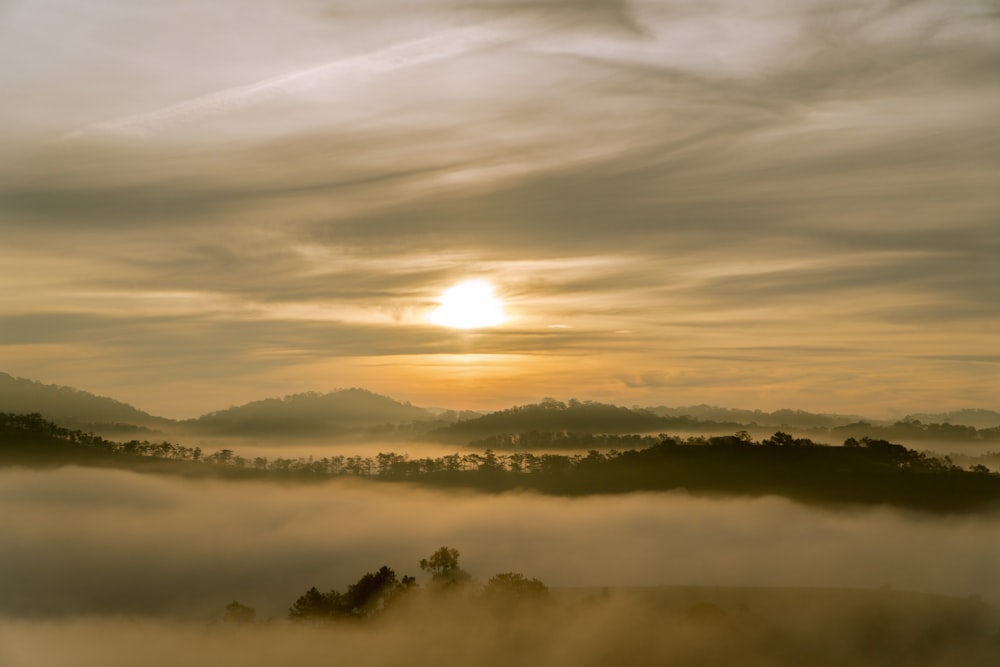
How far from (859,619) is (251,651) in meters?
137

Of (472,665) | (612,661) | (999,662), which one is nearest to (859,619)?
(999,662)

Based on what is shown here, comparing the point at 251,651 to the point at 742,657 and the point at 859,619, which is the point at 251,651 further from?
the point at 859,619

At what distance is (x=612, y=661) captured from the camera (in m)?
180

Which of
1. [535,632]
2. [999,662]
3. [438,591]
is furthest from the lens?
[438,591]

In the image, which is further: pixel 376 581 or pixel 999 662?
pixel 376 581

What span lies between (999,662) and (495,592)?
100 meters

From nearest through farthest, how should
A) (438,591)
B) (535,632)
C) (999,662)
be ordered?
1. (999,662)
2. (535,632)
3. (438,591)

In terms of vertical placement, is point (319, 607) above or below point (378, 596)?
below

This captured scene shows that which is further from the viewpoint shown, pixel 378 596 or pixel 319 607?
pixel 319 607

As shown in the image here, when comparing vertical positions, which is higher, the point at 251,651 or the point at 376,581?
the point at 376,581

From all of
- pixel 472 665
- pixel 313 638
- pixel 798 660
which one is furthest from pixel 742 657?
pixel 313 638

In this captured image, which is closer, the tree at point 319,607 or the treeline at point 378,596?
the treeline at point 378,596

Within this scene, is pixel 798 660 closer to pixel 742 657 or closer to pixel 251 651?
pixel 742 657

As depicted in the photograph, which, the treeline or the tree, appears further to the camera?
the tree
